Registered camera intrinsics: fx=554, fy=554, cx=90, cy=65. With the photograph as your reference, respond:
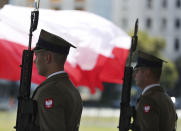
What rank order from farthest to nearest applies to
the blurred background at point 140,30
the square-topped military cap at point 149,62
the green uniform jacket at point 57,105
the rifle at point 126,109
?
the blurred background at point 140,30
the square-topped military cap at point 149,62
the rifle at point 126,109
the green uniform jacket at point 57,105

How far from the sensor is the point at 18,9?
6.30 metres

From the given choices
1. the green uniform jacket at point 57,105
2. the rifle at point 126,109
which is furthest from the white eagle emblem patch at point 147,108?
the green uniform jacket at point 57,105

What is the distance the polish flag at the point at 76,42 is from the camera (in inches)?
229

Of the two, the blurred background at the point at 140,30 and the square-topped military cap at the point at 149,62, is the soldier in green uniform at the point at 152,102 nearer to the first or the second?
the square-topped military cap at the point at 149,62

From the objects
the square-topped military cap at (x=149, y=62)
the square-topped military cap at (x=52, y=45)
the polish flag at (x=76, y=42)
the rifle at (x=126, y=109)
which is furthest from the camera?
the polish flag at (x=76, y=42)

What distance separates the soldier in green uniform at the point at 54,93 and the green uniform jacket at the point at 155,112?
907mm

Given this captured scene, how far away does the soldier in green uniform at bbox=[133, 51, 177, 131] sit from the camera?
458cm

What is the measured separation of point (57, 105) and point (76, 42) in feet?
9.58

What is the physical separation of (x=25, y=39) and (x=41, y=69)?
2.26 m

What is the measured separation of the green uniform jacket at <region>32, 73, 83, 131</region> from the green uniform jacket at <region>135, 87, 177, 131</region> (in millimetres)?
907

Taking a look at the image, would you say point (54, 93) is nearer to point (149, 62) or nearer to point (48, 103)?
point (48, 103)

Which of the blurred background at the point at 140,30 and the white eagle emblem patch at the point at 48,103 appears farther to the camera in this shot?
the blurred background at the point at 140,30

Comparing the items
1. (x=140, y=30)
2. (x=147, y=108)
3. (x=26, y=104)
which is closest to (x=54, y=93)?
(x=26, y=104)

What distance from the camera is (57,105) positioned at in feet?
11.9
